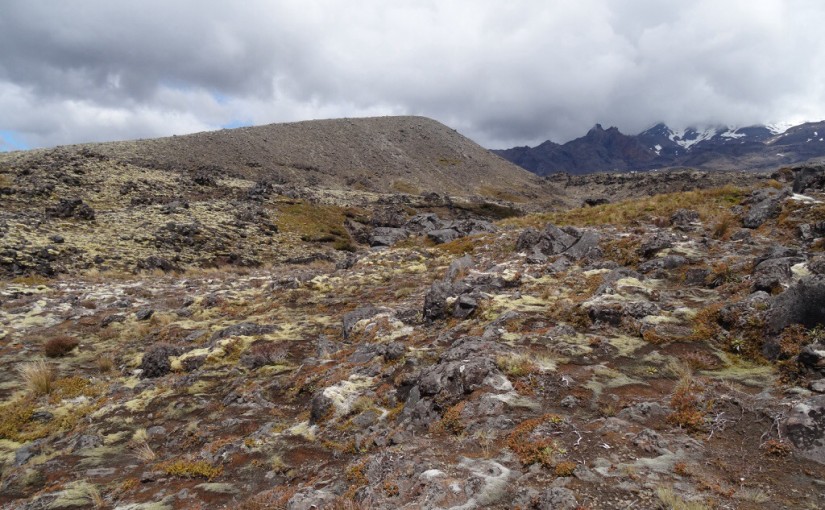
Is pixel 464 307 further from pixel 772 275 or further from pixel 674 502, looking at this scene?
Answer: pixel 674 502

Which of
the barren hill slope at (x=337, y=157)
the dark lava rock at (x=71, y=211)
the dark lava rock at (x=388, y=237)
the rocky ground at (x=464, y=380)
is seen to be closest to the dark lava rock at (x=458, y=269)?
the rocky ground at (x=464, y=380)

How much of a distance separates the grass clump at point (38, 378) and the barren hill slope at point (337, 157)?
10107 cm

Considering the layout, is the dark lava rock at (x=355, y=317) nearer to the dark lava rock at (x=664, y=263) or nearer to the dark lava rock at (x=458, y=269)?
the dark lava rock at (x=458, y=269)

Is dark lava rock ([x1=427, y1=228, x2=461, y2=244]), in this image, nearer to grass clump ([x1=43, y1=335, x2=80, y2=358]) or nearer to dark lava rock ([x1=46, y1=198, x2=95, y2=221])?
grass clump ([x1=43, y1=335, x2=80, y2=358])

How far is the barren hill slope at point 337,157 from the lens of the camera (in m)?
123

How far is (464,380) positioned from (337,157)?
157 meters

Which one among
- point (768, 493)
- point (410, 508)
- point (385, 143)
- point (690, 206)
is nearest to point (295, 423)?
point (410, 508)

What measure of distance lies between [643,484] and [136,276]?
Result: 3906 cm

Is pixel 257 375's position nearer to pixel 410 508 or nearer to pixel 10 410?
pixel 10 410

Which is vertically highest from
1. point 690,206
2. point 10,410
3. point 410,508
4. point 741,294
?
point 690,206

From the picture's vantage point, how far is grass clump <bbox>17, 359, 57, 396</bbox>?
14.5m

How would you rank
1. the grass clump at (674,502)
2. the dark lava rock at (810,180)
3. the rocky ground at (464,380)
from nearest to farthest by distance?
the grass clump at (674,502)
the rocky ground at (464,380)
the dark lava rock at (810,180)

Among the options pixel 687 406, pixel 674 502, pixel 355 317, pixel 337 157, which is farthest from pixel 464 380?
pixel 337 157

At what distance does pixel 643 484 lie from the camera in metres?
6.12
